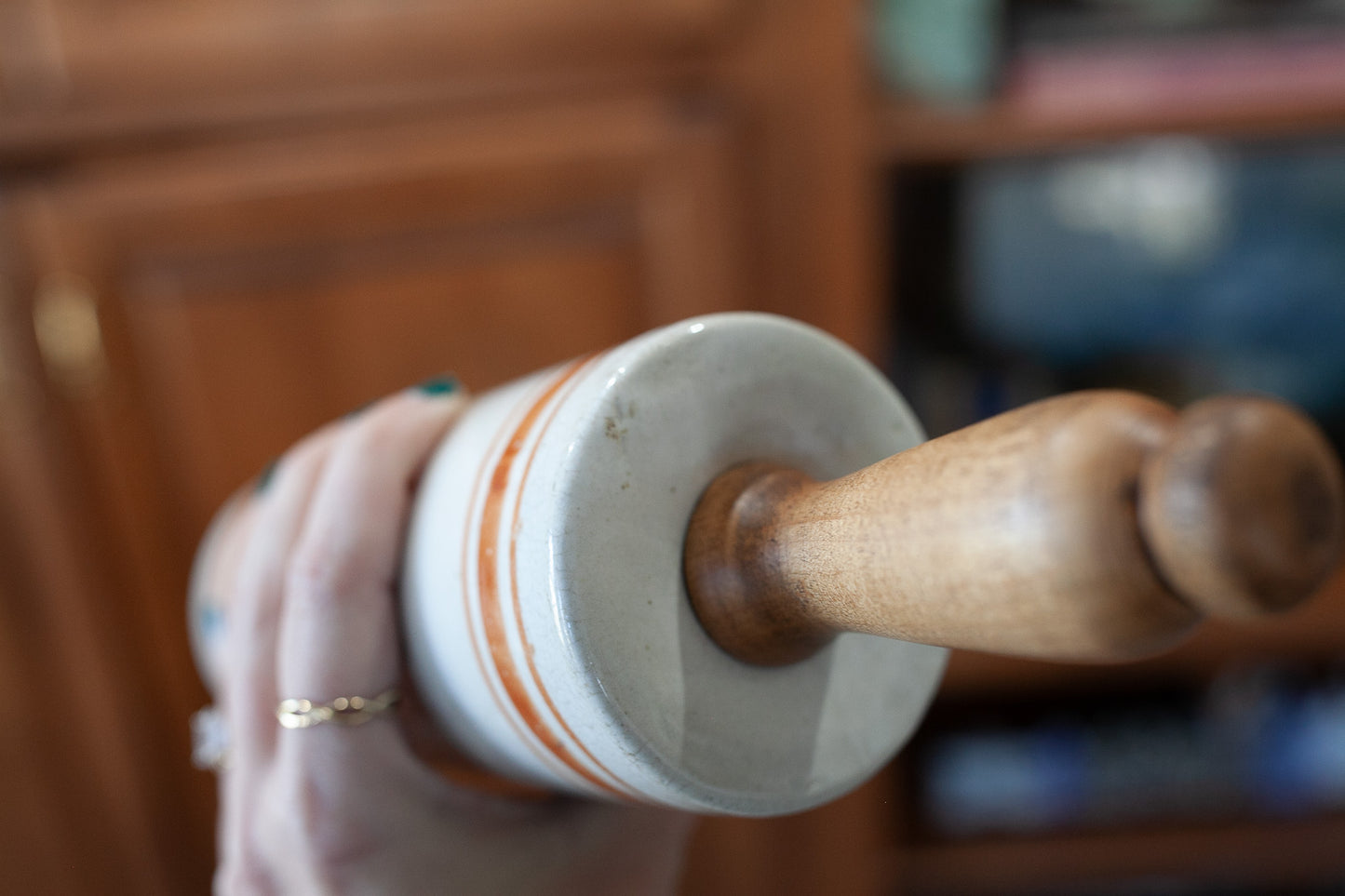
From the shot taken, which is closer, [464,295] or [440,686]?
[440,686]

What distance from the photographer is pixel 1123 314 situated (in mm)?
836

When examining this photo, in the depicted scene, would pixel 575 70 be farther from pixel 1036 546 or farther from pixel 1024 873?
pixel 1024 873

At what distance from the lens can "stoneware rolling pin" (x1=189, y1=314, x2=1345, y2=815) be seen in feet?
0.47

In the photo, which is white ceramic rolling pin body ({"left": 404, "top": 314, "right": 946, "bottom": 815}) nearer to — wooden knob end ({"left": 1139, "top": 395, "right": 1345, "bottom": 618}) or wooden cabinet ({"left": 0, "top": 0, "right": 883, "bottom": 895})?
wooden knob end ({"left": 1139, "top": 395, "right": 1345, "bottom": 618})

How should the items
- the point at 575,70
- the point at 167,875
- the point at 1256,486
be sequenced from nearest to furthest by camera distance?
the point at 1256,486 < the point at 575,70 < the point at 167,875

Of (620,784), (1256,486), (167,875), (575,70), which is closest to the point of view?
(1256,486)

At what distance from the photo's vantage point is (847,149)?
2.23 feet

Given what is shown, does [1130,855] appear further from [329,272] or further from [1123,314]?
[329,272]

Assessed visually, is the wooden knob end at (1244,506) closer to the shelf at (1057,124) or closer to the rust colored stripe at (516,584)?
the rust colored stripe at (516,584)

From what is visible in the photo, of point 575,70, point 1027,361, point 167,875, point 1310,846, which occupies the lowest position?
point 1310,846

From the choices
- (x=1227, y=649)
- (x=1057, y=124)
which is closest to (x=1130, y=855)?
(x=1227, y=649)

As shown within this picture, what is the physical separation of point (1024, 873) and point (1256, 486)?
0.86 m

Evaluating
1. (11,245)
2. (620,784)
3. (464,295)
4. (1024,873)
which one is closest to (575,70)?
(464,295)

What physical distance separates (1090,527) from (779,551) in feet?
0.27
